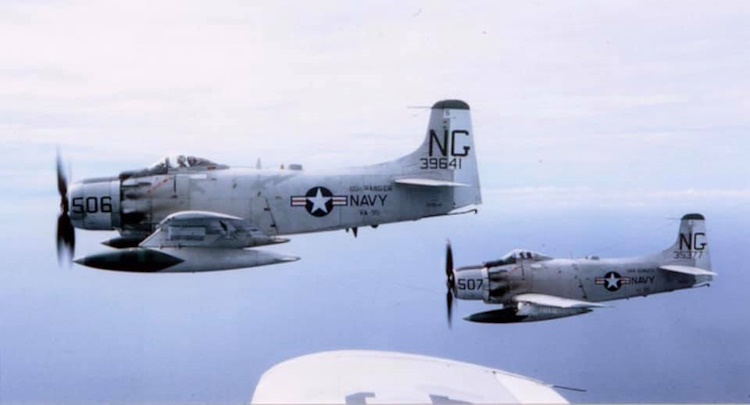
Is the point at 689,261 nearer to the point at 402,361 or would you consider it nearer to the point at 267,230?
the point at 267,230

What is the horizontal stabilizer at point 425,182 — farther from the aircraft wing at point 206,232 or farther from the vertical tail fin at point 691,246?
the vertical tail fin at point 691,246

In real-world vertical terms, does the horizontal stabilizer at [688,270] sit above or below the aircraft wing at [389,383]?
below

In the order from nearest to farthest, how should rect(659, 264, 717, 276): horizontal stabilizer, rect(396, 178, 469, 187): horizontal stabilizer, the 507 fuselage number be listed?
rect(396, 178, 469, 187): horizontal stabilizer
rect(659, 264, 717, 276): horizontal stabilizer
the 507 fuselage number

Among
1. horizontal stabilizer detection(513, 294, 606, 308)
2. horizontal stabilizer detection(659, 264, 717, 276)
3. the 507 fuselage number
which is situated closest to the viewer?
horizontal stabilizer detection(659, 264, 717, 276)

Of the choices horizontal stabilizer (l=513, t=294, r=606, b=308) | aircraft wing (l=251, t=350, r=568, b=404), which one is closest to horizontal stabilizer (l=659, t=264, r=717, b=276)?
horizontal stabilizer (l=513, t=294, r=606, b=308)

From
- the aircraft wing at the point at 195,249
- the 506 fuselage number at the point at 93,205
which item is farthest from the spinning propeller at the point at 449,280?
the 506 fuselage number at the point at 93,205

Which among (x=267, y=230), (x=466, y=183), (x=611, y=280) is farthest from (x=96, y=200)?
(x=611, y=280)

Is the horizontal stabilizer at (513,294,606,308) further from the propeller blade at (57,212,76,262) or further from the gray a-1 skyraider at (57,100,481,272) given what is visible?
the propeller blade at (57,212,76,262)
